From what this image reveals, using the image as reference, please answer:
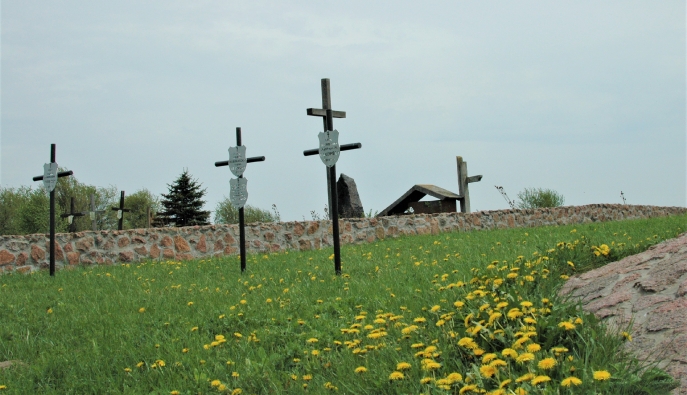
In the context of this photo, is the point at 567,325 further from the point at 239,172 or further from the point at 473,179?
the point at 473,179

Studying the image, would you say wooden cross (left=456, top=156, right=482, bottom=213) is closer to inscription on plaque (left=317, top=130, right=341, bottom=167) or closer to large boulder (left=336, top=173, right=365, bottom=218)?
large boulder (left=336, top=173, right=365, bottom=218)

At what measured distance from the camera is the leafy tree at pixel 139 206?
127ft

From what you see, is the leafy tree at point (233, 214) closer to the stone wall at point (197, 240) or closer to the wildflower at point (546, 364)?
the stone wall at point (197, 240)

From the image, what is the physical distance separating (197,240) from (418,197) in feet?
36.4

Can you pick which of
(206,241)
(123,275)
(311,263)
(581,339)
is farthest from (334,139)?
(581,339)

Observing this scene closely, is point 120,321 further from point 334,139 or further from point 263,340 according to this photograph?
point 334,139

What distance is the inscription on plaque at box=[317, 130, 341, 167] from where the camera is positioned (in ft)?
33.2

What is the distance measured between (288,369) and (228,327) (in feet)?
5.05

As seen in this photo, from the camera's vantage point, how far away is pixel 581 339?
13.1 feet

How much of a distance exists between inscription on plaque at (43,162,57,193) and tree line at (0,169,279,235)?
49.9ft

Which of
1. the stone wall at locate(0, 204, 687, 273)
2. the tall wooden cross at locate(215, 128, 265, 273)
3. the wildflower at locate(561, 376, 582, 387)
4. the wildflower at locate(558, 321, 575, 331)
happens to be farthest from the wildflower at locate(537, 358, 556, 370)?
the stone wall at locate(0, 204, 687, 273)

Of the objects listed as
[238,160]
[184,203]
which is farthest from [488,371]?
[184,203]

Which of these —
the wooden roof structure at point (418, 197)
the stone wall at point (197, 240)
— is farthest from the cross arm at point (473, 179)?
the stone wall at point (197, 240)

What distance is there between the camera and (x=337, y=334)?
5457 millimetres
